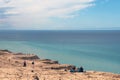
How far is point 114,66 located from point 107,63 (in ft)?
20.4

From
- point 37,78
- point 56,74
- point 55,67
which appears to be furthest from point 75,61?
point 37,78

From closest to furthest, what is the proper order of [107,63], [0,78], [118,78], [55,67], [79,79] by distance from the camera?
[0,78] < [79,79] < [118,78] < [55,67] < [107,63]

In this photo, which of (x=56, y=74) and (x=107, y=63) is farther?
(x=107, y=63)

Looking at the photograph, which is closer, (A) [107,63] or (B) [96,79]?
(B) [96,79]

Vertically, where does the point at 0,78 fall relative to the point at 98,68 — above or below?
above

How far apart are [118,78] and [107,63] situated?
4285cm

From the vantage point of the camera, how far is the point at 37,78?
36.9m

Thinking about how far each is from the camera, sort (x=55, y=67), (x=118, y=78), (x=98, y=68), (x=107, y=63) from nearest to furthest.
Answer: (x=118, y=78)
(x=55, y=67)
(x=98, y=68)
(x=107, y=63)

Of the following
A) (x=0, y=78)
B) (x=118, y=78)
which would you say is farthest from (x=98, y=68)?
(x=0, y=78)

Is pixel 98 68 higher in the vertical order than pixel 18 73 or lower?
lower

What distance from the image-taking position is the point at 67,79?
124 ft

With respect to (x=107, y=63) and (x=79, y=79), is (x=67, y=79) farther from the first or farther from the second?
(x=107, y=63)

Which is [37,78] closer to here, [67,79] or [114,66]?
[67,79]

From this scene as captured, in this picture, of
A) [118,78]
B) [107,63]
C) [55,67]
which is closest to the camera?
[118,78]
